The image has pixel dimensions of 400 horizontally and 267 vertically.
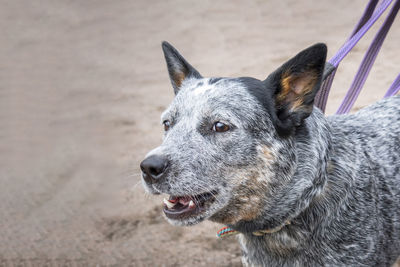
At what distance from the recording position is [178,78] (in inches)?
109

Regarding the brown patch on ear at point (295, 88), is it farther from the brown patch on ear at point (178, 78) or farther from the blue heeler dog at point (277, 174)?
the brown patch on ear at point (178, 78)

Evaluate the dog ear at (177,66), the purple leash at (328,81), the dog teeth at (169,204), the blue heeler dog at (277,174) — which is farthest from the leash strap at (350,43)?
the dog teeth at (169,204)

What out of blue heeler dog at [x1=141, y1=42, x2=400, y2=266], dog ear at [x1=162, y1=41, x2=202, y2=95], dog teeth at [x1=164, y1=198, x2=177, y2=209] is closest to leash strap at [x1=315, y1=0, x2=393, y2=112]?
blue heeler dog at [x1=141, y1=42, x2=400, y2=266]

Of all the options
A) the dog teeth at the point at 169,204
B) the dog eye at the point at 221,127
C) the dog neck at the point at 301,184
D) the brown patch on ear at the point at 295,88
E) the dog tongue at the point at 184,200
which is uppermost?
the brown patch on ear at the point at 295,88

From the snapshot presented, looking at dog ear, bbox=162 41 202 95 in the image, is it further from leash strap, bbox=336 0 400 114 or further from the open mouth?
leash strap, bbox=336 0 400 114

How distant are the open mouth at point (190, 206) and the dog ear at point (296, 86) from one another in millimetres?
517

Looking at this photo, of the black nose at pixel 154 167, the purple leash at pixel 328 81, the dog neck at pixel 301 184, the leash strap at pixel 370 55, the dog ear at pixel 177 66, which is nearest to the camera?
the black nose at pixel 154 167

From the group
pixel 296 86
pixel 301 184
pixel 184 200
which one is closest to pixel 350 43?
pixel 296 86

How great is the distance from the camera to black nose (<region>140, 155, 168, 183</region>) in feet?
6.93

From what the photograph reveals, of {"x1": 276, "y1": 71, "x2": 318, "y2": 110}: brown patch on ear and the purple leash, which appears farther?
the purple leash

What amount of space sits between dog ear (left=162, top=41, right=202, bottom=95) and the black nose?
0.76 m

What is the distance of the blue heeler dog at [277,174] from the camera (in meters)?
2.20

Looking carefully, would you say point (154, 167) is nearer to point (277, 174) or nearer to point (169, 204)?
point (169, 204)

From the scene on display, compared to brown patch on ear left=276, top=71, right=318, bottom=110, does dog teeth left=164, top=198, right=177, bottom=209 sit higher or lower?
lower
